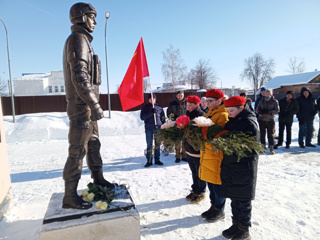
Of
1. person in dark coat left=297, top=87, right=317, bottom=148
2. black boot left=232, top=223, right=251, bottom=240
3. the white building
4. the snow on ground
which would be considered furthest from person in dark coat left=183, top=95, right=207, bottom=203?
the white building

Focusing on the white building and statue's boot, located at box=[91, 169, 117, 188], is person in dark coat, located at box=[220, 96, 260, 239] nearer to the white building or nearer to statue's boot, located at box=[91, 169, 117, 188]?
statue's boot, located at box=[91, 169, 117, 188]

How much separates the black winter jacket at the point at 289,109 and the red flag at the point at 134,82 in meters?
5.55

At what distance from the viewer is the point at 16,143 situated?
8898 mm

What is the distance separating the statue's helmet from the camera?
8.26ft

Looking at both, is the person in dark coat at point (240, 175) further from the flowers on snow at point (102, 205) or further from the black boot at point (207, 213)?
the flowers on snow at point (102, 205)

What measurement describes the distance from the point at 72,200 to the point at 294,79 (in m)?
39.8

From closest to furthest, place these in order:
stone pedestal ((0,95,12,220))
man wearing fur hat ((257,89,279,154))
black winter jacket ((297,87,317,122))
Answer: stone pedestal ((0,95,12,220)), man wearing fur hat ((257,89,279,154)), black winter jacket ((297,87,317,122))

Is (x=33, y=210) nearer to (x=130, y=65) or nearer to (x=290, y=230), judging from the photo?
(x=130, y=65)

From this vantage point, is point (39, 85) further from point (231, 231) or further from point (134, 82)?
point (231, 231)

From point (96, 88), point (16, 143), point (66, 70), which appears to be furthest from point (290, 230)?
point (16, 143)

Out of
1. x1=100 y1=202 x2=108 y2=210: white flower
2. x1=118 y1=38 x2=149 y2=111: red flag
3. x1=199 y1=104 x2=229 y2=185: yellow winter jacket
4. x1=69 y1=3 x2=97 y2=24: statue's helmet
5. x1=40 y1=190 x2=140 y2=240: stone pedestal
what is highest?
x1=69 y1=3 x2=97 y2=24: statue's helmet

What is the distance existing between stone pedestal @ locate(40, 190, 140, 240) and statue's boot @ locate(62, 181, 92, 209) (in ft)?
0.18

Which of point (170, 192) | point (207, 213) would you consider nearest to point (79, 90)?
point (207, 213)

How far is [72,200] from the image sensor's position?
2502mm
